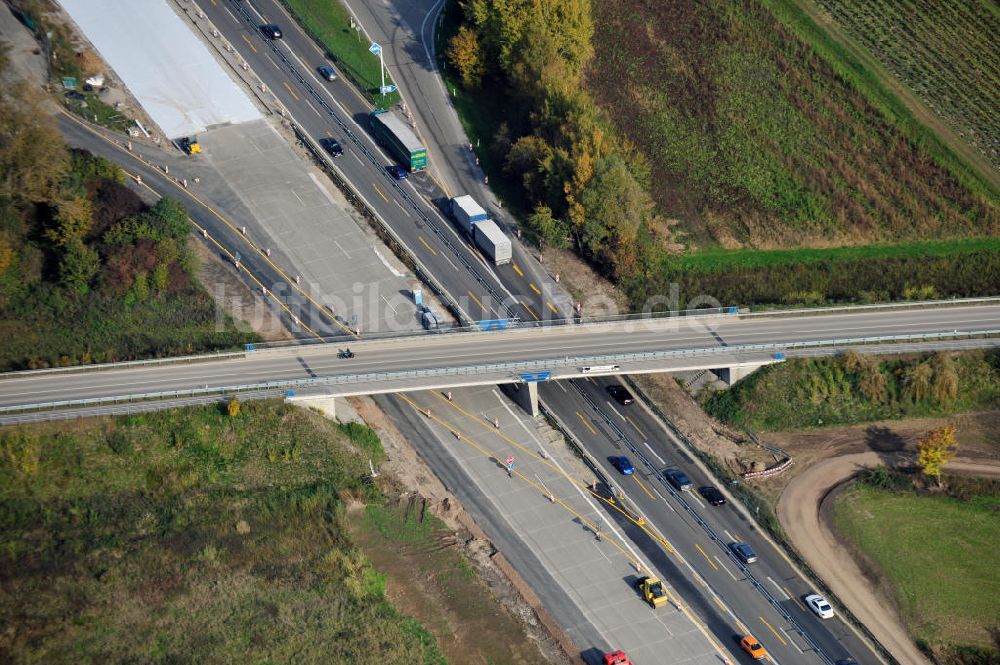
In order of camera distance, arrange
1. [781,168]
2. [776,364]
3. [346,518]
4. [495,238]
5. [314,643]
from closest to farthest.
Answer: [314,643]
[346,518]
[776,364]
[495,238]
[781,168]

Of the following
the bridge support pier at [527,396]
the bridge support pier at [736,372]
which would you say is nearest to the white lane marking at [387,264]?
the bridge support pier at [527,396]

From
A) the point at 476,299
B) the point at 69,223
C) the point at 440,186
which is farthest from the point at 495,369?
the point at 69,223

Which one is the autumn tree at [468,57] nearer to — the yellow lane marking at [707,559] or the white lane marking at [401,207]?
the white lane marking at [401,207]

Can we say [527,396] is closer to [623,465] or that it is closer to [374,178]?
[623,465]

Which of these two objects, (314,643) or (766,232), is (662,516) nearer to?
(314,643)

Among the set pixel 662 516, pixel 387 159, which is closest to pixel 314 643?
pixel 662 516

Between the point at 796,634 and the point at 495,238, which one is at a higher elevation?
the point at 495,238
